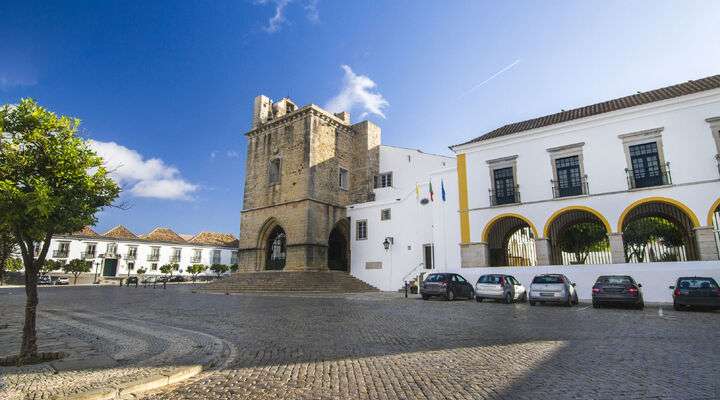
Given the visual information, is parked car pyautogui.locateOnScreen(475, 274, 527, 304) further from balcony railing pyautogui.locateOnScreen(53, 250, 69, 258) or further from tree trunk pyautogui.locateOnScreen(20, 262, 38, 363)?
balcony railing pyautogui.locateOnScreen(53, 250, 69, 258)

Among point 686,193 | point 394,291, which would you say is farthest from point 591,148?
point 394,291

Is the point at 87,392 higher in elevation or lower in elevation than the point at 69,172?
lower

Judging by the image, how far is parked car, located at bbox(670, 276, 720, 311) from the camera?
44.2 ft

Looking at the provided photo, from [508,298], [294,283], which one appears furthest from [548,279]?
[294,283]

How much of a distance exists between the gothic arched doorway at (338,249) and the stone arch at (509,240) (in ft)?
38.1

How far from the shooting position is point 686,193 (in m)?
17.6

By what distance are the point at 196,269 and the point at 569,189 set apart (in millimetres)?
48876

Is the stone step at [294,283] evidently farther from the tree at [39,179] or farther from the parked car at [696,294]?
the tree at [39,179]

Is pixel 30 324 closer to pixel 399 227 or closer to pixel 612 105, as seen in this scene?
pixel 399 227

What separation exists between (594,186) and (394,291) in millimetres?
13426

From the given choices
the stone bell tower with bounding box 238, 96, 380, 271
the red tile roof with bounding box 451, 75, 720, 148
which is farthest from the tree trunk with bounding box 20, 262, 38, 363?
the stone bell tower with bounding box 238, 96, 380, 271

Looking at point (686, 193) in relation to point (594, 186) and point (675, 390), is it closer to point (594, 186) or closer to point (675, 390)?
point (594, 186)

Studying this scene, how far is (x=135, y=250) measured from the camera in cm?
5275

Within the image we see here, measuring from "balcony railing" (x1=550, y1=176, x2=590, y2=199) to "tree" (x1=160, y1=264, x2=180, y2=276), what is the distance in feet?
160
